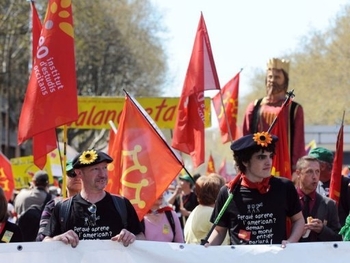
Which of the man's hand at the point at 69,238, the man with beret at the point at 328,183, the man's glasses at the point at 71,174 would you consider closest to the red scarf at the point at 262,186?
the man's hand at the point at 69,238

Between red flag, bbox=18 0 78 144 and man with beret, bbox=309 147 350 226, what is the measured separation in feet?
7.24

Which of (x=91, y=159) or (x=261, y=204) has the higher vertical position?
(x=91, y=159)

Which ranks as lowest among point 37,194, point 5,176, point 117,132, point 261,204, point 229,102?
point 5,176

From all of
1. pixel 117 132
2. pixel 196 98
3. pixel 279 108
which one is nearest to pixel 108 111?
pixel 196 98

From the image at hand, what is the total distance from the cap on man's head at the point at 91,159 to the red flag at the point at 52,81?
6.78ft

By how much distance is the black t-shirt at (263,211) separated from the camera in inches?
268

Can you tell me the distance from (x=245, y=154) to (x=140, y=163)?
6.61ft

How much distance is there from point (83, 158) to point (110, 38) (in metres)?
47.3

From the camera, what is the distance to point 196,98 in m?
11.2

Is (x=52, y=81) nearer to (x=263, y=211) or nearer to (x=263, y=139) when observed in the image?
(x=263, y=139)

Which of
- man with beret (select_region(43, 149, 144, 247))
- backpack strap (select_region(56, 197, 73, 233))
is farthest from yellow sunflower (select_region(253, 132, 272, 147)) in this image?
backpack strap (select_region(56, 197, 73, 233))

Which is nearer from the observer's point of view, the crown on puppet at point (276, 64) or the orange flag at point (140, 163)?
the orange flag at point (140, 163)

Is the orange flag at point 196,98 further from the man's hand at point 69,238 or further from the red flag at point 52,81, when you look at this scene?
the man's hand at point 69,238

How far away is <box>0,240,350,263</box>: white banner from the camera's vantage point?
6.58 meters
